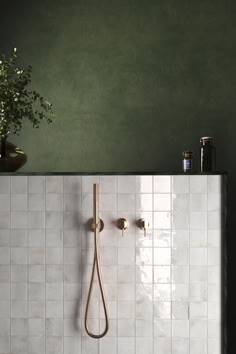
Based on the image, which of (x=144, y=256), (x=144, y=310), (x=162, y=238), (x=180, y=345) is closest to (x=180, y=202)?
(x=162, y=238)

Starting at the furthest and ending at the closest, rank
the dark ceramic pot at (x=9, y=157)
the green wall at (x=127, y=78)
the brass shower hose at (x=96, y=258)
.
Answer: the green wall at (x=127, y=78), the dark ceramic pot at (x=9, y=157), the brass shower hose at (x=96, y=258)

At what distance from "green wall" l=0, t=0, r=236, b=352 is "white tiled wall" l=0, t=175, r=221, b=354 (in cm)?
55

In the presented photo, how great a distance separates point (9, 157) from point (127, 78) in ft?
2.84

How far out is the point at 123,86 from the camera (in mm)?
2637

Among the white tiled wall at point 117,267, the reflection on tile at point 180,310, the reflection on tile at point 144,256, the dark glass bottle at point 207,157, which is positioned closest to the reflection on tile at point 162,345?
the white tiled wall at point 117,267

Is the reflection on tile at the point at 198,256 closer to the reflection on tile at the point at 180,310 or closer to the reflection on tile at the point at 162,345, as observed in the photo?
the reflection on tile at the point at 180,310

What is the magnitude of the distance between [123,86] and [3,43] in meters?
0.74

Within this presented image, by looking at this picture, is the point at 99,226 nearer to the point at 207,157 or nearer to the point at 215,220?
the point at 215,220

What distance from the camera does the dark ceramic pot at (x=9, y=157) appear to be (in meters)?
2.17

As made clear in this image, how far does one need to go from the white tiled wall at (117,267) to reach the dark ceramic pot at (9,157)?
7.2 inches

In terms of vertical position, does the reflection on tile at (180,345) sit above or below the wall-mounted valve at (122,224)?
below

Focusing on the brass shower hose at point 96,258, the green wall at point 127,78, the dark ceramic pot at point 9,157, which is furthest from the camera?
the green wall at point 127,78

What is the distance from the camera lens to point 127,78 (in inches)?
104

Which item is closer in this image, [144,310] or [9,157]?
[144,310]
